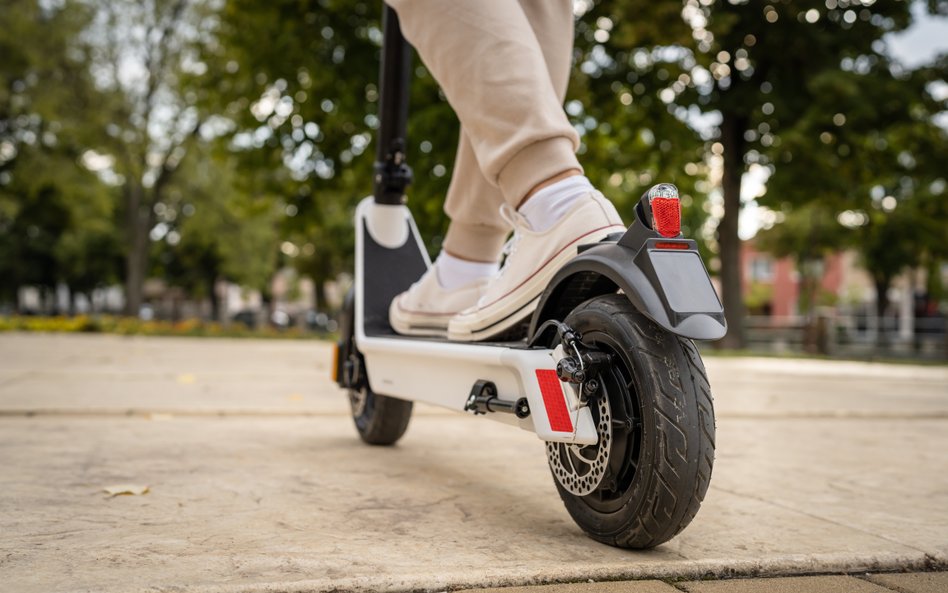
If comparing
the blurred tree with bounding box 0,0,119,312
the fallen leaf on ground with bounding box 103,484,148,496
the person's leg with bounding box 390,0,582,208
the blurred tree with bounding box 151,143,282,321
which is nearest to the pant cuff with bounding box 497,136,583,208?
the person's leg with bounding box 390,0,582,208

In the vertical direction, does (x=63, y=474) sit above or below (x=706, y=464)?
below

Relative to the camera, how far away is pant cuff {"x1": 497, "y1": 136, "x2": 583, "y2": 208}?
222 centimetres

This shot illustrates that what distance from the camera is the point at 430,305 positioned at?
289 centimetres

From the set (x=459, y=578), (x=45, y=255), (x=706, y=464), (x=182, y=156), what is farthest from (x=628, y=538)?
(x=45, y=255)

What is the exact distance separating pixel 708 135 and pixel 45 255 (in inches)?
1546

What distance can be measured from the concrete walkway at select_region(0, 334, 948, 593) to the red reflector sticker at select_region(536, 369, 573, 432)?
263 mm

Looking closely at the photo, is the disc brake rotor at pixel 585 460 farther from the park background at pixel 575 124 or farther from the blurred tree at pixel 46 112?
the blurred tree at pixel 46 112

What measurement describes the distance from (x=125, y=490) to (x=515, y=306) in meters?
1.15

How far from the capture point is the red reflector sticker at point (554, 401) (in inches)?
71.7

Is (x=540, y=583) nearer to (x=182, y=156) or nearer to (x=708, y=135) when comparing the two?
(x=708, y=135)

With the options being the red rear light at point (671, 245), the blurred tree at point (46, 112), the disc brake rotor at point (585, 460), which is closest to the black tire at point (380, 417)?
the disc brake rotor at point (585, 460)

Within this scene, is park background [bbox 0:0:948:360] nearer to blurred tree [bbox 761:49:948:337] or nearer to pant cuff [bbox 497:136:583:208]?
blurred tree [bbox 761:49:948:337]

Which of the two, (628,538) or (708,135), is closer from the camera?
(628,538)

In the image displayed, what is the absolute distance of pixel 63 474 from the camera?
2.61 metres
